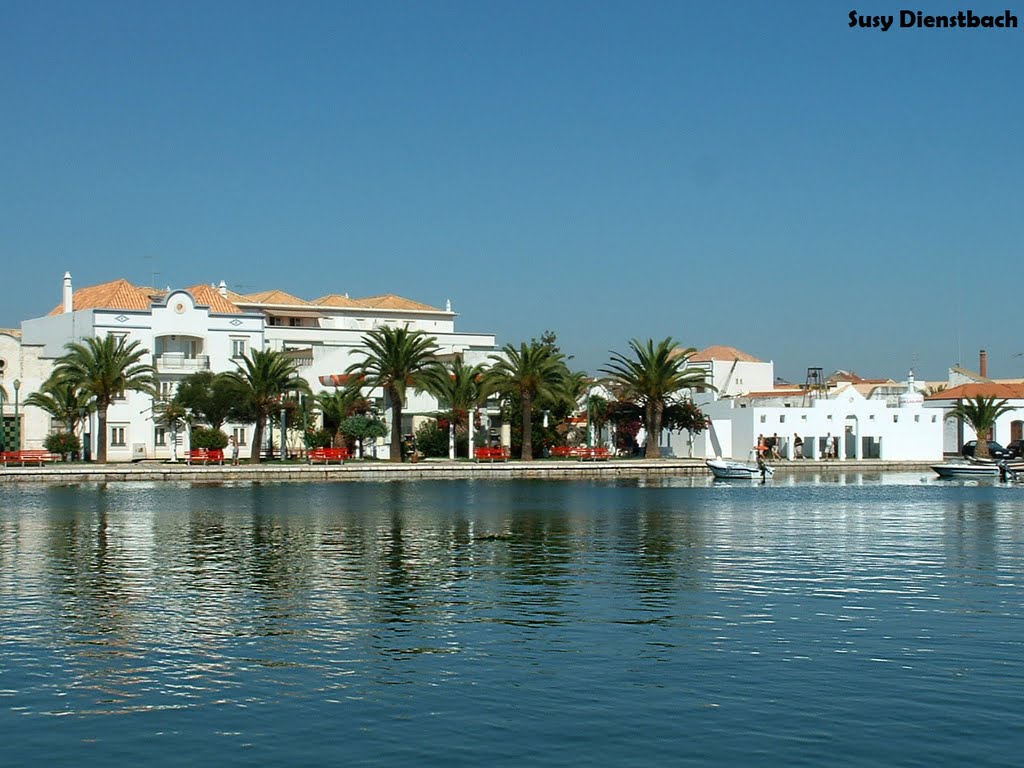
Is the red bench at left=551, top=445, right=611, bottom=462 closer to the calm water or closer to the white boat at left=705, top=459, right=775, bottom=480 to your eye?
the white boat at left=705, top=459, right=775, bottom=480

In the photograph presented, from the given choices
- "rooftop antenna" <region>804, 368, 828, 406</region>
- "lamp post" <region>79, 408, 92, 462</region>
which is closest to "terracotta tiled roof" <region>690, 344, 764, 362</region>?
"rooftop antenna" <region>804, 368, 828, 406</region>

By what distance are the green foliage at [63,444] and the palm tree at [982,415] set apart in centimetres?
5841

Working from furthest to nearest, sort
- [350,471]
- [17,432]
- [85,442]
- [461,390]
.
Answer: [461,390], [85,442], [17,432], [350,471]

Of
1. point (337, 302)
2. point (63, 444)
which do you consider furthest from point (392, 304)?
point (63, 444)

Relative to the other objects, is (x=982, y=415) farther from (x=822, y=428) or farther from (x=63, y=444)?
(x=63, y=444)

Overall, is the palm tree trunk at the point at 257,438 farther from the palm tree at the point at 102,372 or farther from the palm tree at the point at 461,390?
the palm tree at the point at 461,390

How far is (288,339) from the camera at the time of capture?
3866 inches

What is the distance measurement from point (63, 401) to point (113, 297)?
14470 millimetres

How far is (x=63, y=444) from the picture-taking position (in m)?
73.4

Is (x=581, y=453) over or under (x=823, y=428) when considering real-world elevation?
under

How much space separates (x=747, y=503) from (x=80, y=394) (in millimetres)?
38190

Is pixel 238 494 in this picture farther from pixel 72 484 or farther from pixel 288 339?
pixel 288 339

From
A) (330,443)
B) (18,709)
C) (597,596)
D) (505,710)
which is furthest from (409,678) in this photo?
(330,443)

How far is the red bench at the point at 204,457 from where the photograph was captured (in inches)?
2884
